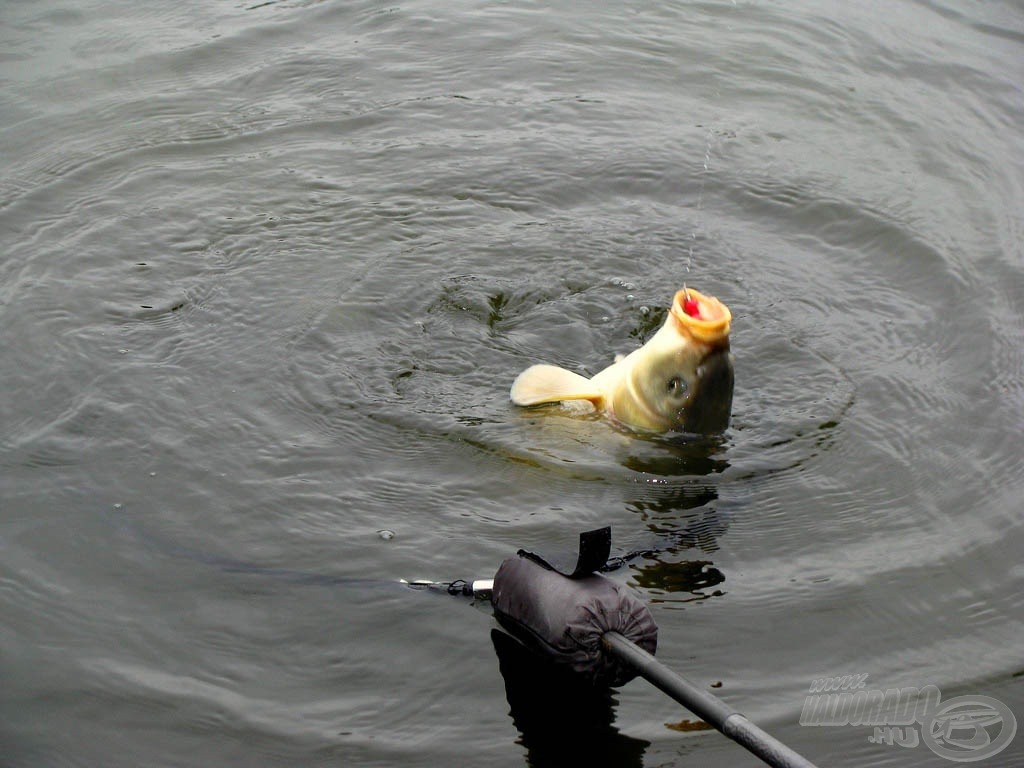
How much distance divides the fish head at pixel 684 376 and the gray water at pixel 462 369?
0.16 metres

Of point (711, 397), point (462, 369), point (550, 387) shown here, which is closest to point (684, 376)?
point (711, 397)

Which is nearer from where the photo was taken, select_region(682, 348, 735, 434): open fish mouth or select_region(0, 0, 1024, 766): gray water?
select_region(0, 0, 1024, 766): gray water

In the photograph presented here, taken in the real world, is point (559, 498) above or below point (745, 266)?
below

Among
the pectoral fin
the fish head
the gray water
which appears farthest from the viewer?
the pectoral fin

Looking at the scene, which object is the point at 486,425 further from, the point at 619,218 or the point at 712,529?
the point at 619,218

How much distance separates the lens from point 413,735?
10.7 feet

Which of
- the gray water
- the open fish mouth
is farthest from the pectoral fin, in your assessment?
the open fish mouth

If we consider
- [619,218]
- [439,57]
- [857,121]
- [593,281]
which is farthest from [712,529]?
[439,57]

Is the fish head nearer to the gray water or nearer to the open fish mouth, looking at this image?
the open fish mouth

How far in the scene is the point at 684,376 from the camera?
443 centimetres

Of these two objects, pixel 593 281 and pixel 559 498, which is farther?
pixel 593 281

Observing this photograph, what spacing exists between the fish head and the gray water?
0.52 ft

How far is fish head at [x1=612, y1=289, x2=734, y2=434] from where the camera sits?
4.29 m

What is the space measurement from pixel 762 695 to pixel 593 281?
271 centimetres
